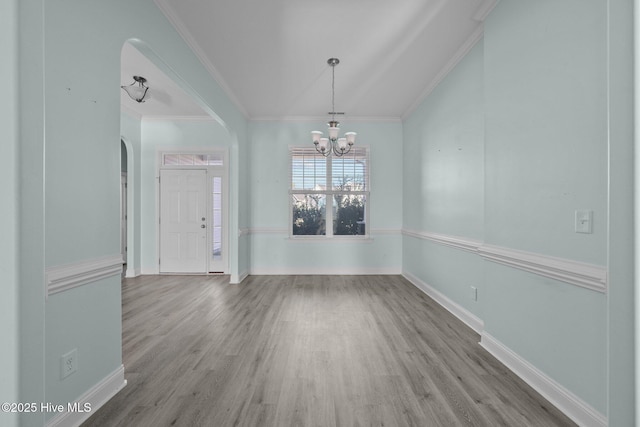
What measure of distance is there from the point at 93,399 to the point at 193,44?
308cm

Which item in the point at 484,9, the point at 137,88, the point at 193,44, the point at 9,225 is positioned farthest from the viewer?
the point at 137,88

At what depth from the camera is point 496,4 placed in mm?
2320

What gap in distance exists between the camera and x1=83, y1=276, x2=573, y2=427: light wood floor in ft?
5.32

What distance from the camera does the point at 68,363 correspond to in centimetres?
149

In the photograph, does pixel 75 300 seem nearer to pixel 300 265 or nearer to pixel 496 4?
pixel 496 4

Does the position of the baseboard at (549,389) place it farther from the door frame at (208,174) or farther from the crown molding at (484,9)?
the door frame at (208,174)

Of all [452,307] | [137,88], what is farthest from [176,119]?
[452,307]

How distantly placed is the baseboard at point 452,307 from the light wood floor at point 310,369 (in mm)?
74

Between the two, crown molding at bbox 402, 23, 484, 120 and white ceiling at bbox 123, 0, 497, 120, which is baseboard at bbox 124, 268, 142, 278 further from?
crown molding at bbox 402, 23, 484, 120

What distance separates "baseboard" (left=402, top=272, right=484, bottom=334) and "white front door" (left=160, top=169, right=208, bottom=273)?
12.5 feet

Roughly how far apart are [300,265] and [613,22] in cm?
493

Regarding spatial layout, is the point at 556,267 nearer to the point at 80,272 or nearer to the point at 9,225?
the point at 9,225

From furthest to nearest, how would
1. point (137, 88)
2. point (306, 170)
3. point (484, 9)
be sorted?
point (306, 170), point (137, 88), point (484, 9)

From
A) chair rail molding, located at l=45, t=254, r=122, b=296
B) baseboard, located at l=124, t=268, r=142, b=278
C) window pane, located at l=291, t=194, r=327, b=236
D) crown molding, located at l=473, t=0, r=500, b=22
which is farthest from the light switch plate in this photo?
baseboard, located at l=124, t=268, r=142, b=278
